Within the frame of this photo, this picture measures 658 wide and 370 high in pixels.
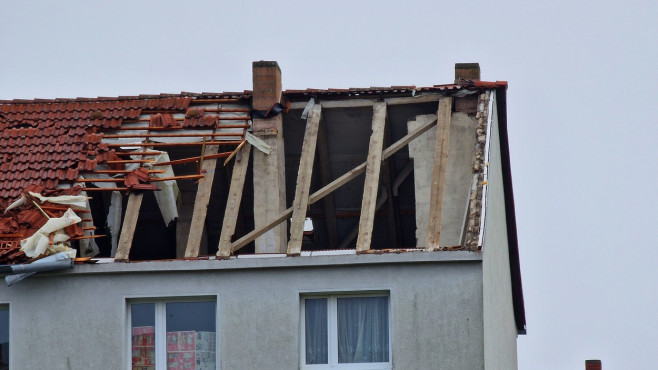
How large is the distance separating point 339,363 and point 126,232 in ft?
13.5

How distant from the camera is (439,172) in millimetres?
20609

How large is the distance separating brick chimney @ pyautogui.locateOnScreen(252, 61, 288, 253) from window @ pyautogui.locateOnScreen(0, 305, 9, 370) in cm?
426

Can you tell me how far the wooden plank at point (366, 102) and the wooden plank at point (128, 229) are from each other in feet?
11.6

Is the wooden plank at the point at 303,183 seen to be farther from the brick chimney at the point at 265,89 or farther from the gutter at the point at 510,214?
the gutter at the point at 510,214

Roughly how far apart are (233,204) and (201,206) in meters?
0.54

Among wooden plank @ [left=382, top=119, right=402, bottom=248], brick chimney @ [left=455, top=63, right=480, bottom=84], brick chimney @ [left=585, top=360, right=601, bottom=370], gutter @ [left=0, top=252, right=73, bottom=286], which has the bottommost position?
brick chimney @ [left=585, top=360, right=601, bottom=370]

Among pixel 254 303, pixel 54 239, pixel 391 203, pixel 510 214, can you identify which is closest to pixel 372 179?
pixel 254 303

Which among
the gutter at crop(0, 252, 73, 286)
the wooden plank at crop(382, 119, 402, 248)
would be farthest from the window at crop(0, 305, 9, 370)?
the wooden plank at crop(382, 119, 402, 248)

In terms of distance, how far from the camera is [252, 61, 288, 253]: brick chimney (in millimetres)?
21297

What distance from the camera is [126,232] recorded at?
66.6 feet

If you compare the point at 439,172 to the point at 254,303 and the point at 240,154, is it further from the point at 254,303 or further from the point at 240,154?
the point at 254,303

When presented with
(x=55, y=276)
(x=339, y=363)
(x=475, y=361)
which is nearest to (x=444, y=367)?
(x=475, y=361)

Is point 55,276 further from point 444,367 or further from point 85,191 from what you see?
point 444,367

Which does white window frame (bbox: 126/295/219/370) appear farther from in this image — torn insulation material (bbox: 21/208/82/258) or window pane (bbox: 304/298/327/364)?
window pane (bbox: 304/298/327/364)
